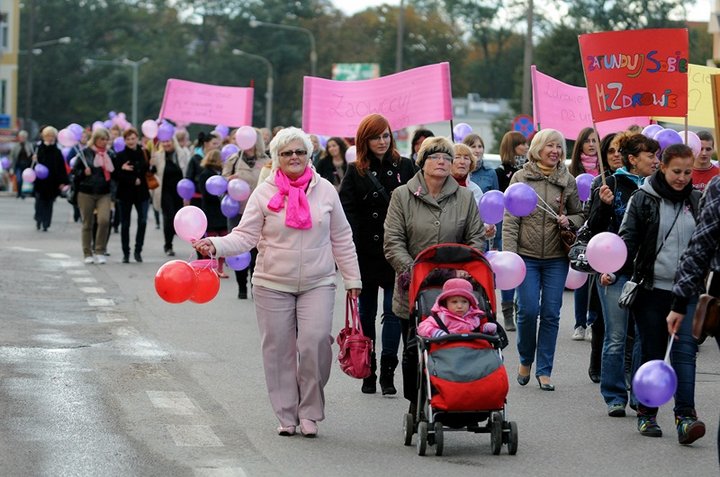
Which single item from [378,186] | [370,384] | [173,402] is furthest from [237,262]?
[173,402]

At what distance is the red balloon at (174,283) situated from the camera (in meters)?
8.70

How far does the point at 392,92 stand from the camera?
52.6ft

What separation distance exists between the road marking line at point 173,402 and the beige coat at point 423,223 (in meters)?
1.41

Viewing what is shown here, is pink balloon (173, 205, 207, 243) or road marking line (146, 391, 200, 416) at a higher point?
pink balloon (173, 205, 207, 243)

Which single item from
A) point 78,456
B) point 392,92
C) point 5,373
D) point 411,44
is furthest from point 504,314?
point 411,44

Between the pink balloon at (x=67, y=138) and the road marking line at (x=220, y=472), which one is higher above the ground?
the pink balloon at (x=67, y=138)

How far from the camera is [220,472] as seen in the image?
767cm

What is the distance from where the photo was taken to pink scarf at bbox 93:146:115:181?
2109cm

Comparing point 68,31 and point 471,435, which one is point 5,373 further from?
point 68,31

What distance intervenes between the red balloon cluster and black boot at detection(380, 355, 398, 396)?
182cm

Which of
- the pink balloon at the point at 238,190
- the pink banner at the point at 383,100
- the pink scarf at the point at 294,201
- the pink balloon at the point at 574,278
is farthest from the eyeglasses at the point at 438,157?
the pink balloon at the point at 238,190

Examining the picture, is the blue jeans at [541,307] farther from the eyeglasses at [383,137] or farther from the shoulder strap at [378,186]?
the eyeglasses at [383,137]

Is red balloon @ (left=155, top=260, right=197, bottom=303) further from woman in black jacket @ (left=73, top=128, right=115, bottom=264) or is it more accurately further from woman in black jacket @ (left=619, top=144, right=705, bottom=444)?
woman in black jacket @ (left=73, top=128, right=115, bottom=264)

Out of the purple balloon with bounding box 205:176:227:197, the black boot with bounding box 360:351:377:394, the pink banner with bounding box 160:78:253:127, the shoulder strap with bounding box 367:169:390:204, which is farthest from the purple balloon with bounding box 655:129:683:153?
the pink banner with bounding box 160:78:253:127
